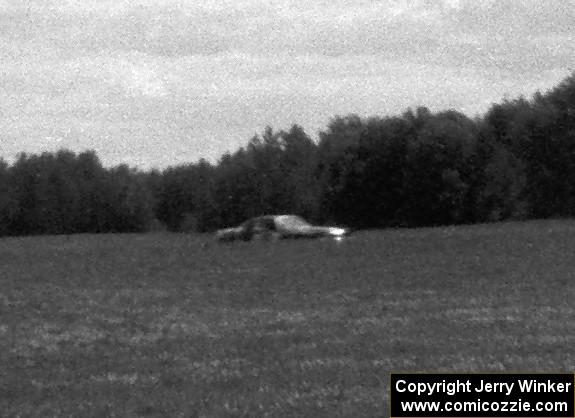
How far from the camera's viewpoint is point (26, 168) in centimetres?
10012

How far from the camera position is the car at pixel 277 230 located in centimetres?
4328

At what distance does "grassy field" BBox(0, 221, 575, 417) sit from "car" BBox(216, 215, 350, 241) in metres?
7.95

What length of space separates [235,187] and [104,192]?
28764mm

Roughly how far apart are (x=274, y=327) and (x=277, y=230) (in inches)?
1069

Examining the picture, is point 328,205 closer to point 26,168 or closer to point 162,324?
point 26,168

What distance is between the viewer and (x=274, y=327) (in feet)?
57.5

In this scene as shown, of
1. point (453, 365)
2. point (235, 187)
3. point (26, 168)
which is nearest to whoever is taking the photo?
point (453, 365)

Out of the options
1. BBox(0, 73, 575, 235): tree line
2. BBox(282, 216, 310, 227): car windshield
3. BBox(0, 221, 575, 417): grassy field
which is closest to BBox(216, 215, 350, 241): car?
BBox(282, 216, 310, 227): car windshield

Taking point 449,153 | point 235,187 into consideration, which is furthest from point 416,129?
point 235,187

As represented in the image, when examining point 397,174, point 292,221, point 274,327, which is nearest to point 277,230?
point 292,221

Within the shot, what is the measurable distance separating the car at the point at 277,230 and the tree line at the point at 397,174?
56.7ft

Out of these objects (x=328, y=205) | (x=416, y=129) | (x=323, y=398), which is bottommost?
(x=323, y=398)

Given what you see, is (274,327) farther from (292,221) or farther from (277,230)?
(292,221)

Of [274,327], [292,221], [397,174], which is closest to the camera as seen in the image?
[274,327]
